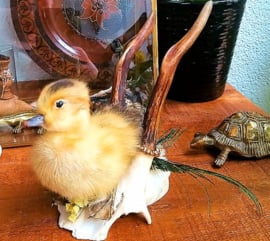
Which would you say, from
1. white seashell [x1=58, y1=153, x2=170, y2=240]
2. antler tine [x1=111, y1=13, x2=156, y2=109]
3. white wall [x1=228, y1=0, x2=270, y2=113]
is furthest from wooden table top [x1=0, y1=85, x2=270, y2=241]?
white wall [x1=228, y1=0, x2=270, y2=113]

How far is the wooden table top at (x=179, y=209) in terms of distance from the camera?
0.45 metres

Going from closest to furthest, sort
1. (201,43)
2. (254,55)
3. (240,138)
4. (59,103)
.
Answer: (59,103), (240,138), (201,43), (254,55)

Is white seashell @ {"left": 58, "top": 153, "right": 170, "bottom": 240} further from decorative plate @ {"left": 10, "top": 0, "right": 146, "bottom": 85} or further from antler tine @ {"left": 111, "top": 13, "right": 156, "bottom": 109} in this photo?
decorative plate @ {"left": 10, "top": 0, "right": 146, "bottom": 85}

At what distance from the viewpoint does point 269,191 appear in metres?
0.53

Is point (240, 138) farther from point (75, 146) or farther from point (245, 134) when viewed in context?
point (75, 146)

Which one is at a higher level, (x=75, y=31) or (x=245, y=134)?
(x=75, y=31)

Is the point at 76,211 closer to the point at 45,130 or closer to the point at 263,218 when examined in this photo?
the point at 45,130

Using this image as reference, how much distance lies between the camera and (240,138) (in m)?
0.62

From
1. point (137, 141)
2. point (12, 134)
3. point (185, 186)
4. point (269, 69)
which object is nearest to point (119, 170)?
point (137, 141)

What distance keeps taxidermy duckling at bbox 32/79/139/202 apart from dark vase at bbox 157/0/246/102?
0.35m

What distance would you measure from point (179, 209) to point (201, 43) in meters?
0.34

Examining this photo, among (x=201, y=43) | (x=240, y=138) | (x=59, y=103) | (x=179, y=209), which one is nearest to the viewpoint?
(x=59, y=103)

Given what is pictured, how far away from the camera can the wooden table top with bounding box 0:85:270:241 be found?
0.45m

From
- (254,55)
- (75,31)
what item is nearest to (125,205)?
(75,31)
